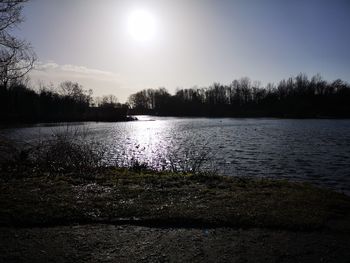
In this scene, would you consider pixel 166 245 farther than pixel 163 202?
No

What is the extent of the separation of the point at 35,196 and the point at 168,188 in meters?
3.78

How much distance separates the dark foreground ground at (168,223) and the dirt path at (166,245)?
0.06ft

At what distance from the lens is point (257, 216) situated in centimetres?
773

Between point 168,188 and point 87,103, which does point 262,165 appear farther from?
point 87,103

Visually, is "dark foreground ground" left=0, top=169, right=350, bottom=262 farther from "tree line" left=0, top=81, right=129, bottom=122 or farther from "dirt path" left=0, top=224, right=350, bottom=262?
"tree line" left=0, top=81, right=129, bottom=122

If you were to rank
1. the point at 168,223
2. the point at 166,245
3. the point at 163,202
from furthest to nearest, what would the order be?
the point at 163,202 → the point at 168,223 → the point at 166,245

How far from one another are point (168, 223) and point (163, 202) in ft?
4.86

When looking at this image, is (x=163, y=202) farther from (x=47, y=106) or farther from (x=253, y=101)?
(x=253, y=101)

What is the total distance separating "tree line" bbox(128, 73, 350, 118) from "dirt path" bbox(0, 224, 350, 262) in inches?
4471

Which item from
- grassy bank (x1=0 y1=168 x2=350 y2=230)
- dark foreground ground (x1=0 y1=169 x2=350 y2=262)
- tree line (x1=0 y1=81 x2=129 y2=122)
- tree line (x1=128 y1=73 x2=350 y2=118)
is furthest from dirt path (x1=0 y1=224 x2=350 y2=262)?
tree line (x1=128 y1=73 x2=350 y2=118)

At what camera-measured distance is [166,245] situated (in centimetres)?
630

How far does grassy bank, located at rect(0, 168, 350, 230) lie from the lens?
24.6 ft

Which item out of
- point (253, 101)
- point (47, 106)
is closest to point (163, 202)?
point (47, 106)

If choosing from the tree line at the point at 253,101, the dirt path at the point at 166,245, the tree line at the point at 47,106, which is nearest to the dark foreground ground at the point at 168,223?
the dirt path at the point at 166,245
